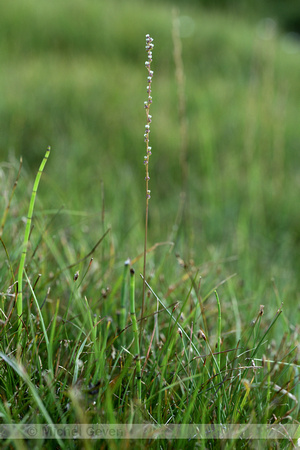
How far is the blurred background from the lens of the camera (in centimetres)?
205

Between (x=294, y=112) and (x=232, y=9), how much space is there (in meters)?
4.42

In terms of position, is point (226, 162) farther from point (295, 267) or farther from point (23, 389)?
point (23, 389)

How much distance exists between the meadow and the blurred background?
1 cm

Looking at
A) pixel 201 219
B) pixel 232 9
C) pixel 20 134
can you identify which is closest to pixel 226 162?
pixel 201 219

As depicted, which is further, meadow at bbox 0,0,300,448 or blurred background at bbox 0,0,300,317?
blurred background at bbox 0,0,300,317

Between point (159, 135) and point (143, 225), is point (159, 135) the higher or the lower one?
the higher one

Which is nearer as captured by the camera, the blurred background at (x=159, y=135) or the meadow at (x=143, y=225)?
the meadow at (x=143, y=225)

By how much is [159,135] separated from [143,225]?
111cm

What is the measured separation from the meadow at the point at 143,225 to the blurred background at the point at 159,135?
13 millimetres

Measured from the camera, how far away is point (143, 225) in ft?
6.86

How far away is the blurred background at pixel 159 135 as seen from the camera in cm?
205

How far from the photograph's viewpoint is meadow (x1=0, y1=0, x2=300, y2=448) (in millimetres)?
848

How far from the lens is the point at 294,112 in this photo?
3.68 m

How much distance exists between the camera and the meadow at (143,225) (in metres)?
0.85
